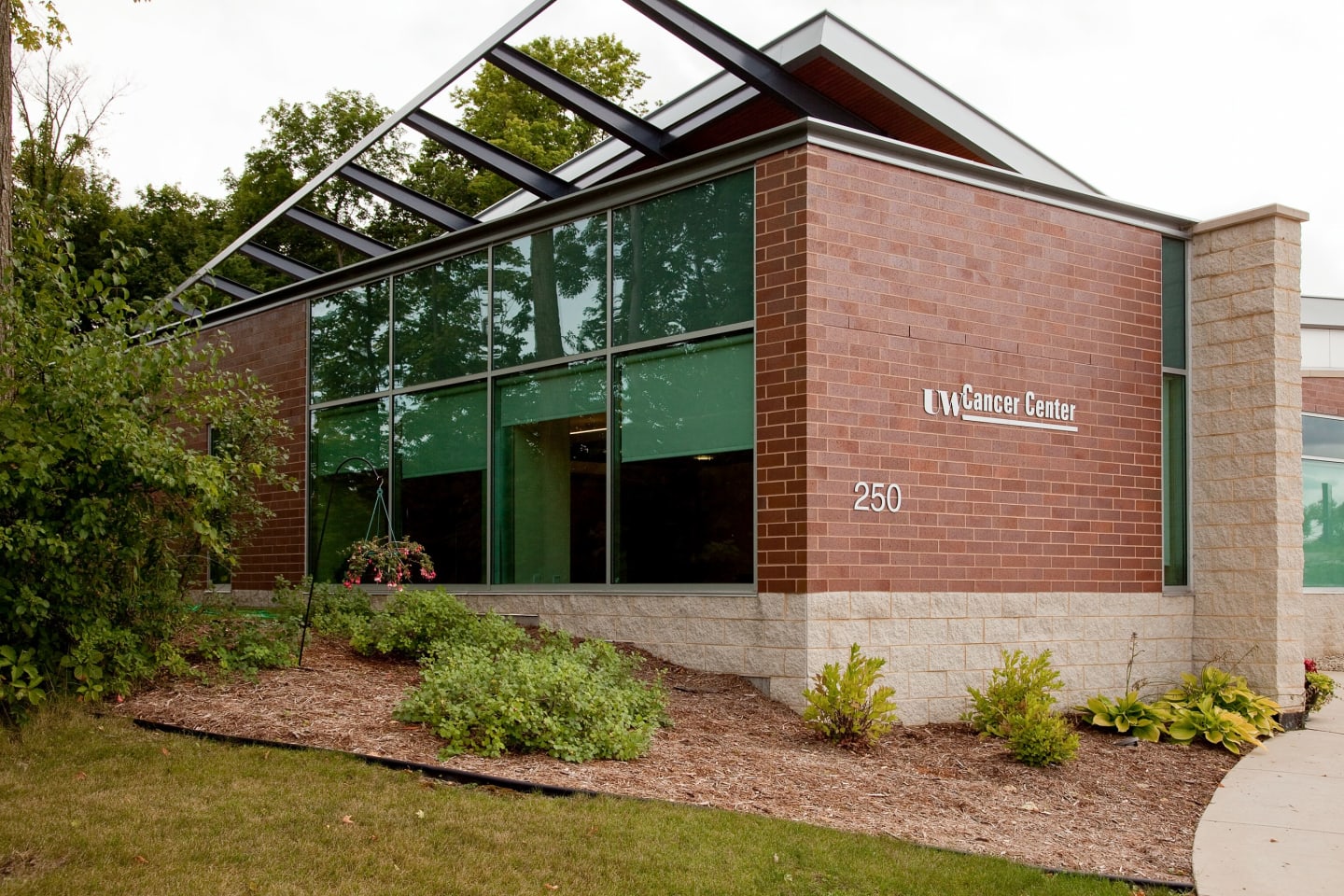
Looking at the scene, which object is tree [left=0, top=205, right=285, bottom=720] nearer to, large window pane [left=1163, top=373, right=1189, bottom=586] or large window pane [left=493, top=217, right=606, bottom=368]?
large window pane [left=493, top=217, right=606, bottom=368]

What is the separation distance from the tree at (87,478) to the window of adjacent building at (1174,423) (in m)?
8.02

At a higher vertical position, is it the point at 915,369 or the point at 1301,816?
the point at 915,369

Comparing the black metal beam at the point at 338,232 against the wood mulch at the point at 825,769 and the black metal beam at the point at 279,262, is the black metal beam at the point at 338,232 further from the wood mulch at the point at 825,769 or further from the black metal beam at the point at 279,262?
the wood mulch at the point at 825,769

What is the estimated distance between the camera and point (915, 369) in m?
9.91

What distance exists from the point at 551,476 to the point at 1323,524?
11.2 metres

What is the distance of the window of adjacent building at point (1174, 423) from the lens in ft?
37.4

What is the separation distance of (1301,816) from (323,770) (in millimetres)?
5722

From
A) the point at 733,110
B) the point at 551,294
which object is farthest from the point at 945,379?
the point at 551,294

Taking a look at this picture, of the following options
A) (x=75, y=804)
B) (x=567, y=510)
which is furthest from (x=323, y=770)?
(x=567, y=510)

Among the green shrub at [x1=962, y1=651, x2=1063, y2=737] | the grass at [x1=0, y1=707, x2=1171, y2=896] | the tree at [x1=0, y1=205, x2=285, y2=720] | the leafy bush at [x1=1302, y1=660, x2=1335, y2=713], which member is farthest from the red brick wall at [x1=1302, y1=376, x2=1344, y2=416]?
the tree at [x1=0, y1=205, x2=285, y2=720]

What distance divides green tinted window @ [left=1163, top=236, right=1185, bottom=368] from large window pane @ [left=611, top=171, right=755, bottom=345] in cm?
432

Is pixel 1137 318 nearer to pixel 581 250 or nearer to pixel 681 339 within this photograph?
pixel 681 339

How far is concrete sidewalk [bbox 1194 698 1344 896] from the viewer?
6.03 meters

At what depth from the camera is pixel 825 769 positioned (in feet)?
25.0
